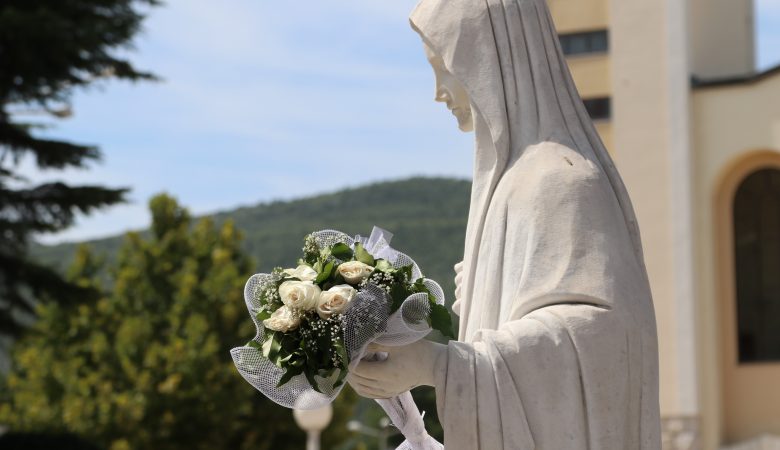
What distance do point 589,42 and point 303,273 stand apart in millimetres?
29179

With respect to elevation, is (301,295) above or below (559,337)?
above

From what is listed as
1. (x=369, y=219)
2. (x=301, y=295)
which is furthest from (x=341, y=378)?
(x=369, y=219)

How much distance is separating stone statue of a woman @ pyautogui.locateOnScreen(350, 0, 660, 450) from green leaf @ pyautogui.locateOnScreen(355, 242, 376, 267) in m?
0.35

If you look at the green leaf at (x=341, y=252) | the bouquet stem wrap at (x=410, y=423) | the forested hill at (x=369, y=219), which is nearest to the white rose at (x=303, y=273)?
the green leaf at (x=341, y=252)

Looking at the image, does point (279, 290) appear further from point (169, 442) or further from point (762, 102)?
point (169, 442)

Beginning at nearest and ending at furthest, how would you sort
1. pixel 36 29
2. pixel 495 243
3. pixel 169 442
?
pixel 495 243 < pixel 36 29 < pixel 169 442

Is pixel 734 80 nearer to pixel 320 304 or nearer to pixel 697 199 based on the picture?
pixel 697 199

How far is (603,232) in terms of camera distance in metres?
4.61

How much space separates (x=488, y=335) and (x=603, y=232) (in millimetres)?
461

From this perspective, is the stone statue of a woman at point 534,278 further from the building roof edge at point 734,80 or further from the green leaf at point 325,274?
the building roof edge at point 734,80

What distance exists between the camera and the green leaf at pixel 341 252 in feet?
15.5

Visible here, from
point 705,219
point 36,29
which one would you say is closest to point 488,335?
point 36,29

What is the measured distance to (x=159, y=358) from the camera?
37.6 metres

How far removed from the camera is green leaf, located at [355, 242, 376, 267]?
183 inches
